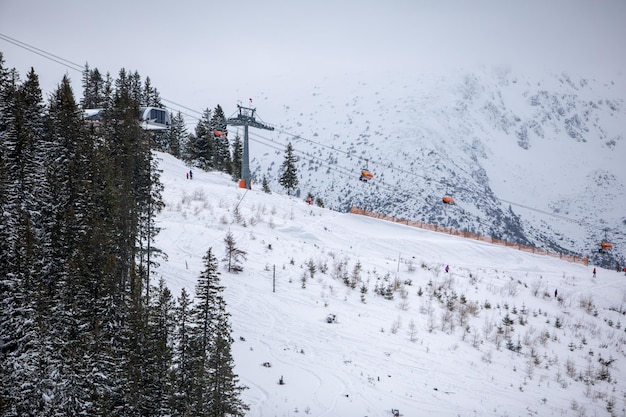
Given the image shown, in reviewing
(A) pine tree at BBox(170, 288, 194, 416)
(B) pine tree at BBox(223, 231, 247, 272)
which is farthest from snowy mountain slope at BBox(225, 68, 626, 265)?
(A) pine tree at BBox(170, 288, 194, 416)

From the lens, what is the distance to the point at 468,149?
10925 cm

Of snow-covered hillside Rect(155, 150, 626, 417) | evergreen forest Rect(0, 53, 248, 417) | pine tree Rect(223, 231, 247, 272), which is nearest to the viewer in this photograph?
evergreen forest Rect(0, 53, 248, 417)

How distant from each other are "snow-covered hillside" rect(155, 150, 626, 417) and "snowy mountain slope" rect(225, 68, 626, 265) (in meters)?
44.0

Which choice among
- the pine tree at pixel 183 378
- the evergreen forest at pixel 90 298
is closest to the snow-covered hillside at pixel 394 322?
the pine tree at pixel 183 378

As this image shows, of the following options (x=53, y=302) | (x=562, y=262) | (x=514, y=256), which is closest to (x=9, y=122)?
(x=53, y=302)

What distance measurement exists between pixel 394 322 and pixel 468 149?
97658mm

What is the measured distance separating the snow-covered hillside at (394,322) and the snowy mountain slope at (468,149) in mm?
44013

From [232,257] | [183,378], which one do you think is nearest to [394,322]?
[232,257]

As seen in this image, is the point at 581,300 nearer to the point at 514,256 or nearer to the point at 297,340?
the point at 514,256

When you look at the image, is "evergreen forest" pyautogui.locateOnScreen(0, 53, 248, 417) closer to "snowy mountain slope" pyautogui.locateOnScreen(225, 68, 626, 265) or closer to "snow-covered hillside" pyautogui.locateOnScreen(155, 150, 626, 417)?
"snow-covered hillside" pyautogui.locateOnScreen(155, 150, 626, 417)

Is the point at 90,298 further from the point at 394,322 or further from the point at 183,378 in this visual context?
the point at 394,322

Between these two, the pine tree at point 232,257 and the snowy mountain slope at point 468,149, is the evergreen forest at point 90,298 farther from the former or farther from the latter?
the snowy mountain slope at point 468,149

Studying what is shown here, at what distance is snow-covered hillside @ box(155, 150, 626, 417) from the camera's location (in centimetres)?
1586

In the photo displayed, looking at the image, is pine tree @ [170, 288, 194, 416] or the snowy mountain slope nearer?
pine tree @ [170, 288, 194, 416]
